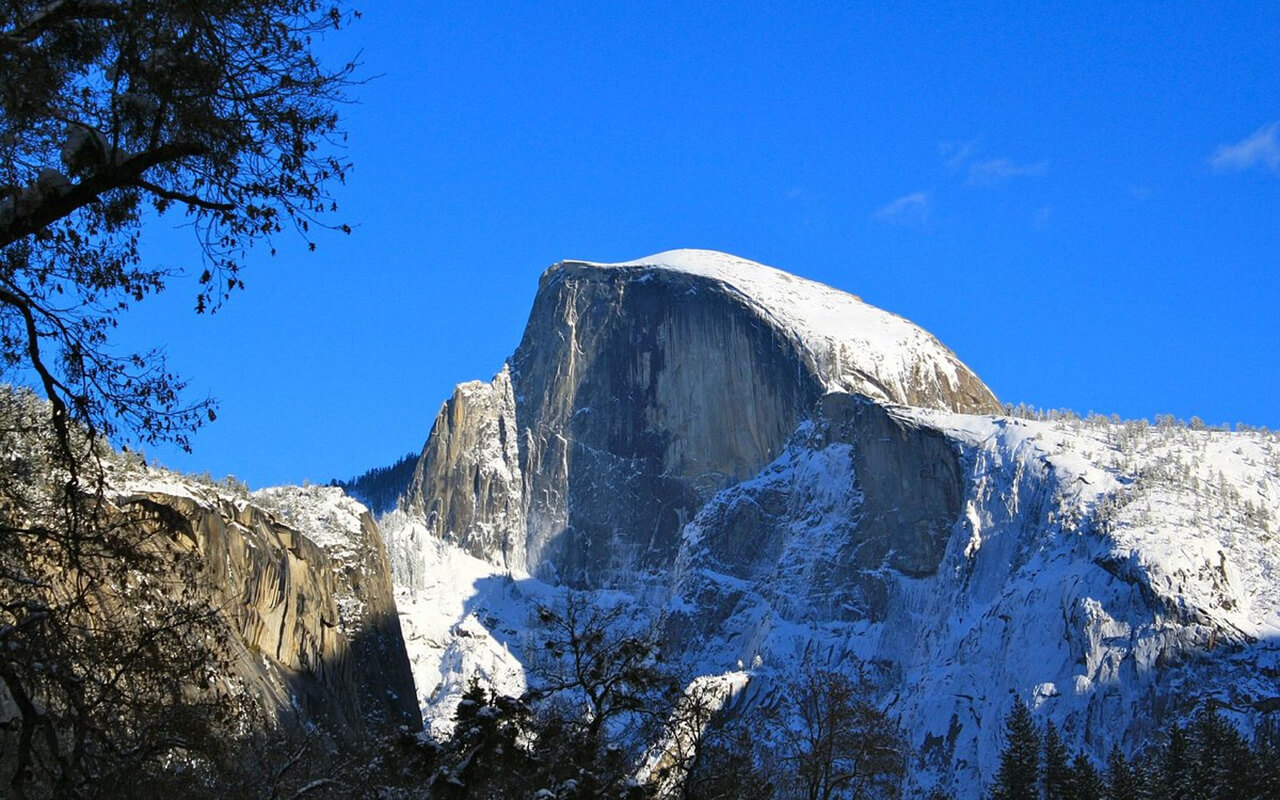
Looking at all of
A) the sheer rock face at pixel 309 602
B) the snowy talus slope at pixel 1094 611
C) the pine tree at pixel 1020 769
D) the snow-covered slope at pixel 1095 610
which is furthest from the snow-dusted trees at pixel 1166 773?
the snowy talus slope at pixel 1094 611

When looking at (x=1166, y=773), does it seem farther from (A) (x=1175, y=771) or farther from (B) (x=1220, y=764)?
(B) (x=1220, y=764)

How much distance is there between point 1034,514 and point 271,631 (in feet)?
377

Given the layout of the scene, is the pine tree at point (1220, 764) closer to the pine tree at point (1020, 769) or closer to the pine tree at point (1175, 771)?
the pine tree at point (1175, 771)

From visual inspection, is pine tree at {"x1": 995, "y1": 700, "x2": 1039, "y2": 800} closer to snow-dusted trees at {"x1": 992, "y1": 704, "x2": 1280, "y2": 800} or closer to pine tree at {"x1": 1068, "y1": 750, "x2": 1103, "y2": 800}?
snow-dusted trees at {"x1": 992, "y1": 704, "x2": 1280, "y2": 800}

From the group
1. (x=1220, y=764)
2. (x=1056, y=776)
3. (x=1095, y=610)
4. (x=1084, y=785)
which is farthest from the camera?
(x=1095, y=610)

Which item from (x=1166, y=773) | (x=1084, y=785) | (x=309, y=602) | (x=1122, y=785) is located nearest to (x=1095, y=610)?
(x=1166, y=773)

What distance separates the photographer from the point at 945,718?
553 feet

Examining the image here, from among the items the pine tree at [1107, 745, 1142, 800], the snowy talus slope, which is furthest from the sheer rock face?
the snowy talus slope

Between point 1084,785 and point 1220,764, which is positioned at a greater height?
point 1220,764

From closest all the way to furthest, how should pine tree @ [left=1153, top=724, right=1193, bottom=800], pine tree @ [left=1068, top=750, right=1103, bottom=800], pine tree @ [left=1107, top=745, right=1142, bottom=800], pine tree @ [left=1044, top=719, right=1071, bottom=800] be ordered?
pine tree @ [left=1153, top=724, right=1193, bottom=800] < pine tree @ [left=1107, top=745, right=1142, bottom=800] < pine tree @ [left=1068, top=750, right=1103, bottom=800] < pine tree @ [left=1044, top=719, right=1071, bottom=800]

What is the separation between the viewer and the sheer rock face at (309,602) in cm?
8762

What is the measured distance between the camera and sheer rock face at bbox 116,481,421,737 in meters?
87.6

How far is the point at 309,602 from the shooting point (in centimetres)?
10450

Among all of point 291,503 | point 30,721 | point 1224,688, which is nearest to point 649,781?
point 30,721
